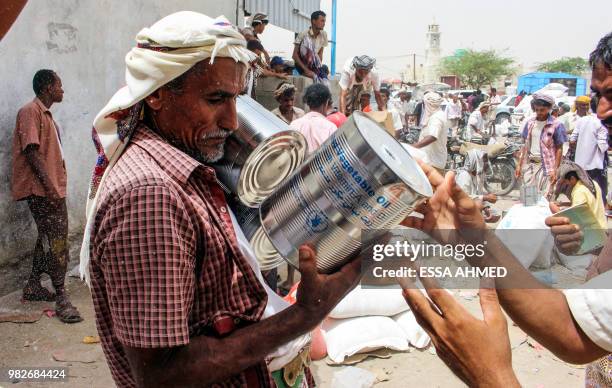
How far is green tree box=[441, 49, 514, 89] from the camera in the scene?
5344cm

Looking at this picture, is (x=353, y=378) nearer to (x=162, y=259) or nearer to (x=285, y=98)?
(x=162, y=259)

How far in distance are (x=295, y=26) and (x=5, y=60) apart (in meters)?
7.57

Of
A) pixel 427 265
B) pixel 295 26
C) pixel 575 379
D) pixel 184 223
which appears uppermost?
pixel 295 26

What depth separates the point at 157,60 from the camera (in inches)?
52.5

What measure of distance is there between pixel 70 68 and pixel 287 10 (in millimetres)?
6265

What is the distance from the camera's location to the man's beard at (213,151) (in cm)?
145

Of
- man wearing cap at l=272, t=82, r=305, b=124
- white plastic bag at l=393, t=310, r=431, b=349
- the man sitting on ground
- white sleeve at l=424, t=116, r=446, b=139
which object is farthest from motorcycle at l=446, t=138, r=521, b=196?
white plastic bag at l=393, t=310, r=431, b=349

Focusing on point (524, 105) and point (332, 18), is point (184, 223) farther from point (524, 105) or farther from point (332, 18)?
point (524, 105)

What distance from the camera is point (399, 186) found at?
125 centimetres

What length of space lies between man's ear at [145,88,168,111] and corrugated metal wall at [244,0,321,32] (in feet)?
24.6

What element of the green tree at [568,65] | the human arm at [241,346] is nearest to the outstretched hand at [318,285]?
the human arm at [241,346]

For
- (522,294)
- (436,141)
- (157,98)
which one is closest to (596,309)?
(522,294)

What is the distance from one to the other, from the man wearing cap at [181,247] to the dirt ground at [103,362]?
2345 millimetres

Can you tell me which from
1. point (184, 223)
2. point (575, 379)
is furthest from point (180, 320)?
point (575, 379)
